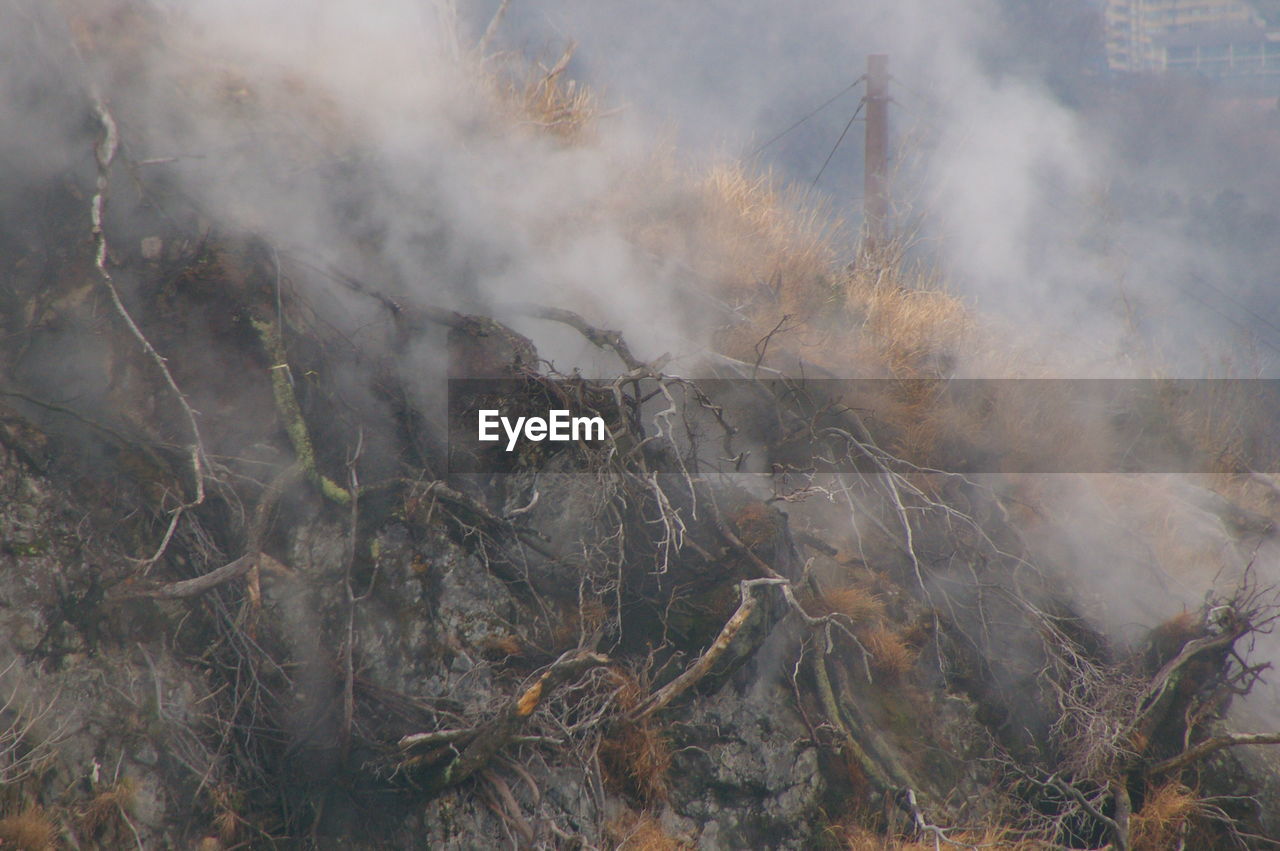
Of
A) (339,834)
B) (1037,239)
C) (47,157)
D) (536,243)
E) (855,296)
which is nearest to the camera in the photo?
(339,834)

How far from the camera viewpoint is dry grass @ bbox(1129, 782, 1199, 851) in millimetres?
3336

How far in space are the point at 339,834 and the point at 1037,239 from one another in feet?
34.2

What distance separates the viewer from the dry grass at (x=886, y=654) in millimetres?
3656

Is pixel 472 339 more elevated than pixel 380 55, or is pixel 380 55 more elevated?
pixel 380 55

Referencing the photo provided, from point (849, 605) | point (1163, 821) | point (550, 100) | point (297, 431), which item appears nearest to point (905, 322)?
point (849, 605)

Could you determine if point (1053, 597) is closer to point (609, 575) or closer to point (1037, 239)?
point (609, 575)

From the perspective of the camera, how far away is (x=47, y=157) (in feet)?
10.5

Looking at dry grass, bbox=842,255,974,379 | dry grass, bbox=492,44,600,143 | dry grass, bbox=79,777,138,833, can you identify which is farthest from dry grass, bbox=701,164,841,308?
dry grass, bbox=79,777,138,833

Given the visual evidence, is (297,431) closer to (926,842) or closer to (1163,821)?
(926,842)

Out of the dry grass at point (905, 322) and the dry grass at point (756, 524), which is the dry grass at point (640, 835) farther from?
the dry grass at point (905, 322)

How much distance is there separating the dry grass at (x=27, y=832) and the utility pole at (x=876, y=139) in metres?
7.88

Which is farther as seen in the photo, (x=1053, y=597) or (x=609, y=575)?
(x=1053, y=597)

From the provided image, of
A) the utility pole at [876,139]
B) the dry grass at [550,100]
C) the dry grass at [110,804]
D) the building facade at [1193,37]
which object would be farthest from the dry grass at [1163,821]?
the building facade at [1193,37]

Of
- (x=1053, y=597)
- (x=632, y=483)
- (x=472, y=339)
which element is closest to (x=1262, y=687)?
(x=1053, y=597)
